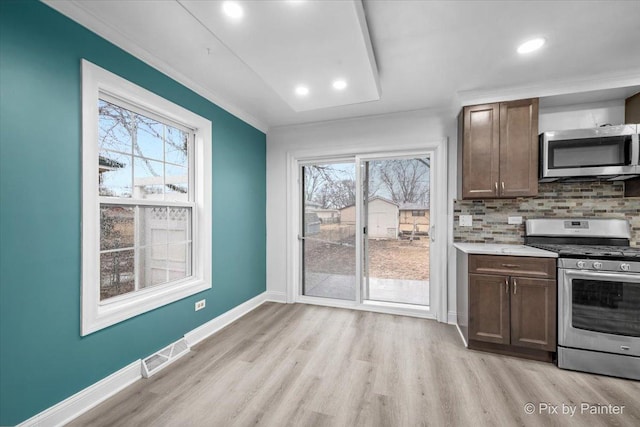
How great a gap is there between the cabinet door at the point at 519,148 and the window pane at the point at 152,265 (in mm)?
3331

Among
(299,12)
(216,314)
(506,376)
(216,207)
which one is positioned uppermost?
(299,12)

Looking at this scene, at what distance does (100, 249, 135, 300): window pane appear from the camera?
1.95 m

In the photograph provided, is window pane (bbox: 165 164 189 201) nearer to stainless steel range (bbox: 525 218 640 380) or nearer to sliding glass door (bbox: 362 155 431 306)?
sliding glass door (bbox: 362 155 431 306)

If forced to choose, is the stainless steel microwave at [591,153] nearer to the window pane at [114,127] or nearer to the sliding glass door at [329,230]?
the sliding glass door at [329,230]

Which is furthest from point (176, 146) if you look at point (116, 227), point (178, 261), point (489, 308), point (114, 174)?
point (489, 308)

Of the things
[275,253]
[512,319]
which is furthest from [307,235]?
[512,319]

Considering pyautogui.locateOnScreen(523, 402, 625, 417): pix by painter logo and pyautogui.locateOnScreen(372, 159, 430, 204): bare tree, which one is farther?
pyautogui.locateOnScreen(372, 159, 430, 204): bare tree

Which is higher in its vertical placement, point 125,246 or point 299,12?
point 299,12

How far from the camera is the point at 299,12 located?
4.92ft

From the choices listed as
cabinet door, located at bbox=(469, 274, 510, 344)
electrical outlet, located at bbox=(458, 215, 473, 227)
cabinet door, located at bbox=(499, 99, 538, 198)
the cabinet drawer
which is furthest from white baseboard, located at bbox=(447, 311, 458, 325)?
cabinet door, located at bbox=(499, 99, 538, 198)

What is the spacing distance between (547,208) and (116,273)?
4068 millimetres

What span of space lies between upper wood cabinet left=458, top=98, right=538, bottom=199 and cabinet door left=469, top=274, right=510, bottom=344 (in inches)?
34.6

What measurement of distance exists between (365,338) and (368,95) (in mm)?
2427

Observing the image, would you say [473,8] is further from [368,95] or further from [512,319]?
[512,319]
